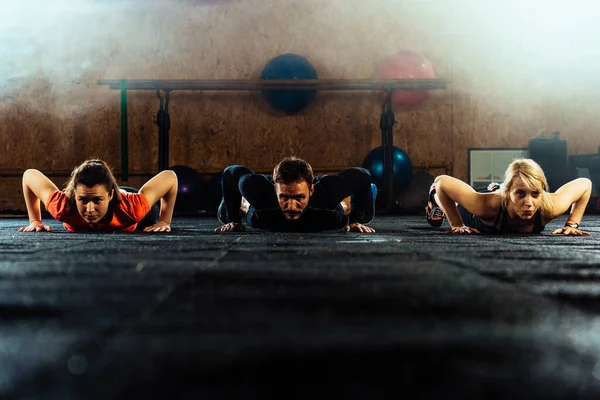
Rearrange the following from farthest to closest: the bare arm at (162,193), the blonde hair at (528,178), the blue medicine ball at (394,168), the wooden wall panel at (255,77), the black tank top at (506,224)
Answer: the wooden wall panel at (255,77) < the blue medicine ball at (394,168) < the bare arm at (162,193) < the black tank top at (506,224) < the blonde hair at (528,178)

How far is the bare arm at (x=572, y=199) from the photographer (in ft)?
8.84

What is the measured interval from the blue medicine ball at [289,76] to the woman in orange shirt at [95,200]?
3047mm

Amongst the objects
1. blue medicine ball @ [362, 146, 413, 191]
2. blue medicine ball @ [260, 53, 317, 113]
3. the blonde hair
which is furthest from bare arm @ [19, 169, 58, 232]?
blue medicine ball @ [362, 146, 413, 191]

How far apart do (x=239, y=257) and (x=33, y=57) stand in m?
5.94

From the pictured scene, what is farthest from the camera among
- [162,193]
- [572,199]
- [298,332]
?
[162,193]

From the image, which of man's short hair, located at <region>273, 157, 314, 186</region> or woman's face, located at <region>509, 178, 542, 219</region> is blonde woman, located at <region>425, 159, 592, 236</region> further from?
man's short hair, located at <region>273, 157, 314, 186</region>

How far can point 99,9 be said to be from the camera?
20.8 feet

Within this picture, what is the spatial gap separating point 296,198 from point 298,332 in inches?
81.3

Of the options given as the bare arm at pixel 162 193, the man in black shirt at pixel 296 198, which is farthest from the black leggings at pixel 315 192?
the bare arm at pixel 162 193

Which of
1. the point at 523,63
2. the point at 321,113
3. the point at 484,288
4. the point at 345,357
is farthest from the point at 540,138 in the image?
the point at 345,357

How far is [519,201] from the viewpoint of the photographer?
2582 mm

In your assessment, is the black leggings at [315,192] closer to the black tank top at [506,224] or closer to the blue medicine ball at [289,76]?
the black tank top at [506,224]

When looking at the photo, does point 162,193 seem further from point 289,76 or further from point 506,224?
point 289,76

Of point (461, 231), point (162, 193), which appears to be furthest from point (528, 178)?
point (162, 193)
